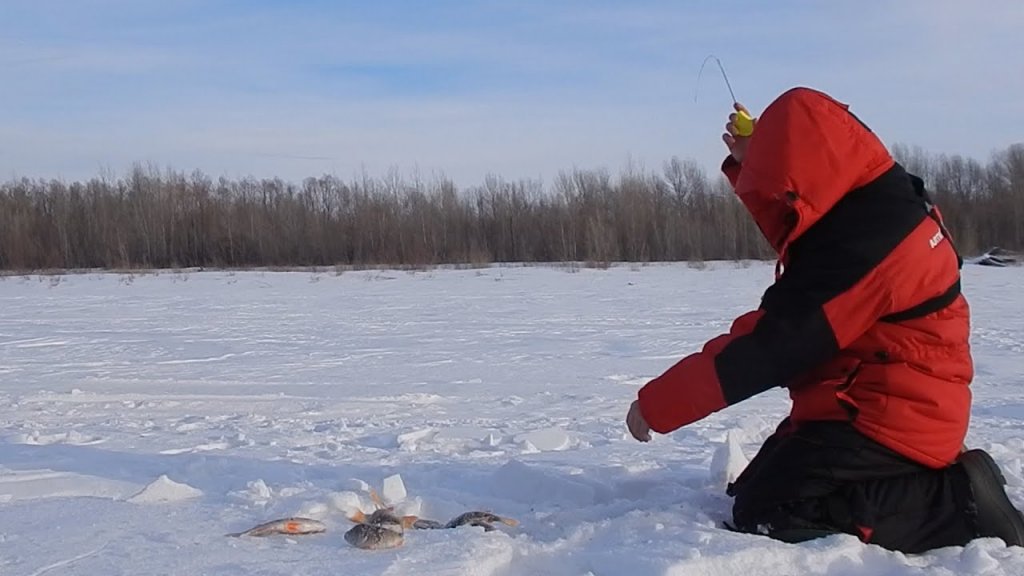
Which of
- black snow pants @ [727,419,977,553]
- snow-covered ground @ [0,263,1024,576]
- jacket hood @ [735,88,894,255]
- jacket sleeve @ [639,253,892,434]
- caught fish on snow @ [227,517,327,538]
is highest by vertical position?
jacket hood @ [735,88,894,255]

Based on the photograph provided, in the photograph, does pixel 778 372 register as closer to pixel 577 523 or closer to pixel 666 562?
pixel 666 562

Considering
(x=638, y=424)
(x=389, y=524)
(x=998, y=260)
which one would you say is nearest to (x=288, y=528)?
(x=389, y=524)

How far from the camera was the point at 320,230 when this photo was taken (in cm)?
4097

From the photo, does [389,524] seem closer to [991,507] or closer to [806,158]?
[806,158]

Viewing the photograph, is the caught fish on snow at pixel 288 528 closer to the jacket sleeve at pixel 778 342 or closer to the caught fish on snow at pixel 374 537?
the caught fish on snow at pixel 374 537

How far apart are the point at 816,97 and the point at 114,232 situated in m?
42.5

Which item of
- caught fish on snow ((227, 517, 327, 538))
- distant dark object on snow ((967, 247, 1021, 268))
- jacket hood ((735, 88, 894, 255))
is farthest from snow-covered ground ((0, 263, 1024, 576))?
distant dark object on snow ((967, 247, 1021, 268))

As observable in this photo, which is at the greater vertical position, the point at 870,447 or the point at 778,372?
the point at 778,372

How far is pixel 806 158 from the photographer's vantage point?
7.66ft

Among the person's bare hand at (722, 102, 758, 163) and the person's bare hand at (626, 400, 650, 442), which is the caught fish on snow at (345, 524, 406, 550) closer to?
the person's bare hand at (626, 400, 650, 442)

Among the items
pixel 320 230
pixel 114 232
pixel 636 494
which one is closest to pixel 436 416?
pixel 636 494

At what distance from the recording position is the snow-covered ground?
7.83 ft

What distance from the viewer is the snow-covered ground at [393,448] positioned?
2.39 meters

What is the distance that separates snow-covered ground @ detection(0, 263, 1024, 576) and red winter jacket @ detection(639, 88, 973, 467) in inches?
14.6
